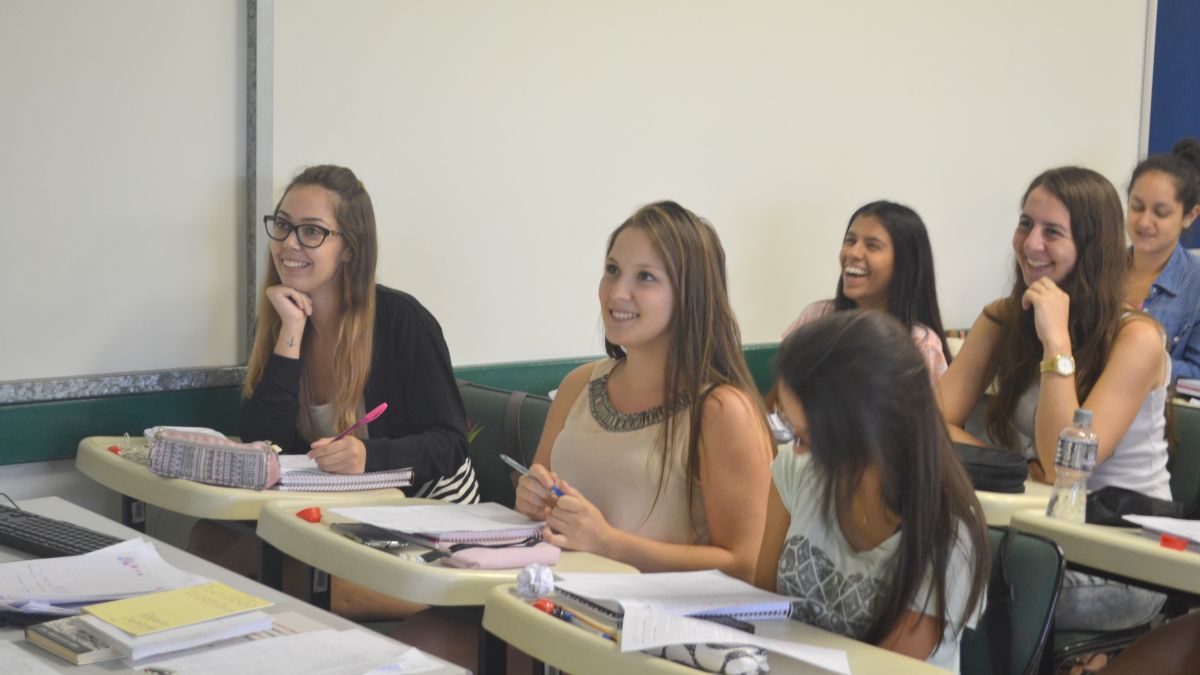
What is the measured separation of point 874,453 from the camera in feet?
5.90

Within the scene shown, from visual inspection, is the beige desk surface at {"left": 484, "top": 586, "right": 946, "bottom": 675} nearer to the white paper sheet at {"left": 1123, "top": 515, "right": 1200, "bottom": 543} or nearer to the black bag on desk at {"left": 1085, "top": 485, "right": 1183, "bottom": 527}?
the white paper sheet at {"left": 1123, "top": 515, "right": 1200, "bottom": 543}

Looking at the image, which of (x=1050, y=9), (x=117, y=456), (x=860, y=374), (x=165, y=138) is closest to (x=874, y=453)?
(x=860, y=374)

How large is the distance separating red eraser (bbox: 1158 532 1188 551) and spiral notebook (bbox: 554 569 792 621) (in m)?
0.85

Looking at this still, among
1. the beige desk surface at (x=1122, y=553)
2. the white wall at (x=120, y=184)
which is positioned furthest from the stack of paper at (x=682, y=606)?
the white wall at (x=120, y=184)

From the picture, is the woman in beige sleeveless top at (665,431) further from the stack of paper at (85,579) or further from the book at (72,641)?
the book at (72,641)

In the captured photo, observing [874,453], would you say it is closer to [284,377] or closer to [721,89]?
[284,377]

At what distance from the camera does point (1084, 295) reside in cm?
301

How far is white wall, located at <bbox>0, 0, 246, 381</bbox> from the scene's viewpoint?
284 cm

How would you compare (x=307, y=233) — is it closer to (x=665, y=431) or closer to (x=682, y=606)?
(x=665, y=431)

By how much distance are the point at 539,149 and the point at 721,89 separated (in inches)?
29.4

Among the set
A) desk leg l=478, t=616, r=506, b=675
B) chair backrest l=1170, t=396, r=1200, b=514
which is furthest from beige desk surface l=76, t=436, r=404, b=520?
chair backrest l=1170, t=396, r=1200, b=514

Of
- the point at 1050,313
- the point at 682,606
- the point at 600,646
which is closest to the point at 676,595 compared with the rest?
the point at 682,606

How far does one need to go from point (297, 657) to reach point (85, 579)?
47 centimetres

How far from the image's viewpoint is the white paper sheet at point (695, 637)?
154 centimetres
